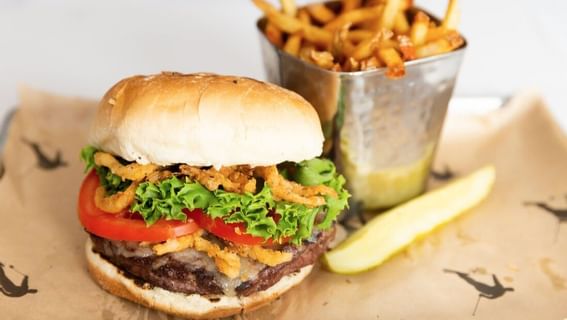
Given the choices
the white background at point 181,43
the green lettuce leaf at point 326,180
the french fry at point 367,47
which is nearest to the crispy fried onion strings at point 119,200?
the green lettuce leaf at point 326,180

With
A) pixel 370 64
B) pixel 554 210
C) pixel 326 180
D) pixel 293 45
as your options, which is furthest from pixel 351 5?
pixel 554 210

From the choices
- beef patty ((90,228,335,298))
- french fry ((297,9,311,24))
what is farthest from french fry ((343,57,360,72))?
beef patty ((90,228,335,298))

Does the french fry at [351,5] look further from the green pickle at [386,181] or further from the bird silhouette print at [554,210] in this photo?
the bird silhouette print at [554,210]

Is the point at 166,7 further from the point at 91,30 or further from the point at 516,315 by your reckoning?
the point at 516,315

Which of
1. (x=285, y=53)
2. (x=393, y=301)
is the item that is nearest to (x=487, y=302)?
(x=393, y=301)

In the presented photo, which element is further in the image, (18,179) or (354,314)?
(18,179)

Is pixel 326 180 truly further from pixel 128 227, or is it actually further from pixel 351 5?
pixel 351 5
